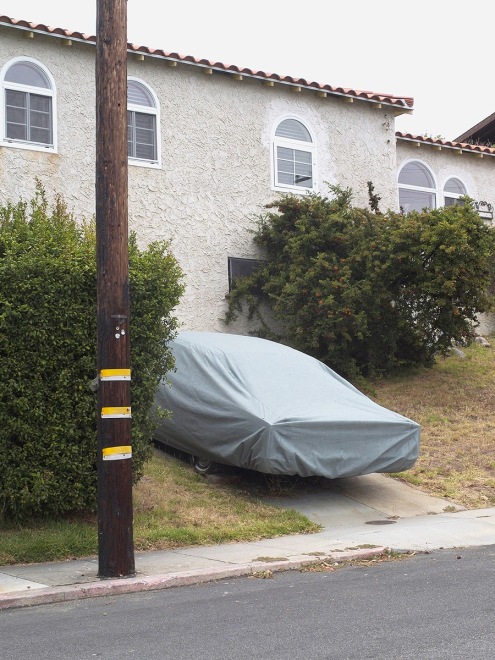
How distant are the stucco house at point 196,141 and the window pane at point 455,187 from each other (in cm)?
178

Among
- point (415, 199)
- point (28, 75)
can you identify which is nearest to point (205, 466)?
point (28, 75)

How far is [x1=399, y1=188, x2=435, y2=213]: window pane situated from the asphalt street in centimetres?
1353

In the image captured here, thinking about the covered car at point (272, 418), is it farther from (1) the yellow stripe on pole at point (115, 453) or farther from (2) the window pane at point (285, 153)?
(2) the window pane at point (285, 153)

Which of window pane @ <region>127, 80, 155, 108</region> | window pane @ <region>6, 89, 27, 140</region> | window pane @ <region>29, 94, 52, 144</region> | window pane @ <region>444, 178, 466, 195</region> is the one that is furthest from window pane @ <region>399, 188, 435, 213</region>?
window pane @ <region>6, 89, 27, 140</region>

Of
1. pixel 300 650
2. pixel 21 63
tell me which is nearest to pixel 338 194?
pixel 21 63

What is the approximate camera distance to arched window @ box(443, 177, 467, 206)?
21328 mm

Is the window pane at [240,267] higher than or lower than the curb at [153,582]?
higher

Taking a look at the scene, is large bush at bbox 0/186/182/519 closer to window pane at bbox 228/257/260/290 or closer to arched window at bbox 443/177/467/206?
window pane at bbox 228/257/260/290

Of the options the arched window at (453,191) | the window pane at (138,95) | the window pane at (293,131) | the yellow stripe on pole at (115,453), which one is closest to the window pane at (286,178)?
the window pane at (293,131)

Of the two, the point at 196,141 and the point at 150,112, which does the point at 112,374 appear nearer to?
the point at 150,112

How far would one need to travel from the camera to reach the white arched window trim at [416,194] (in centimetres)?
2066

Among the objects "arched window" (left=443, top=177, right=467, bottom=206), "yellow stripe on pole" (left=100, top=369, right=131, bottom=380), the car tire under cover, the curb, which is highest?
"arched window" (left=443, top=177, right=467, bottom=206)

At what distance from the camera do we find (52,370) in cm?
927

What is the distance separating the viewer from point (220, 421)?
36.4 feet
